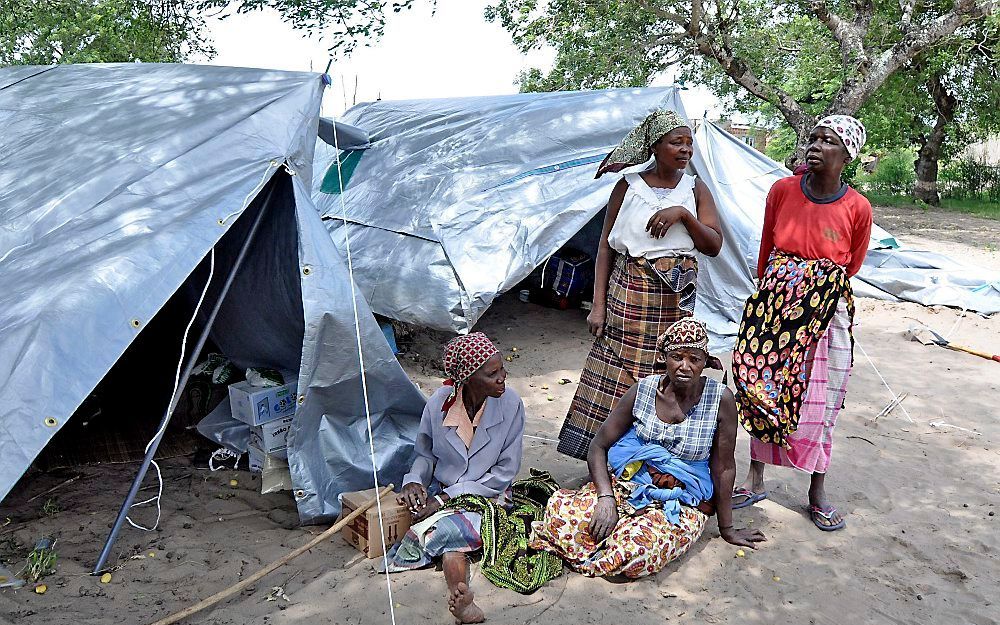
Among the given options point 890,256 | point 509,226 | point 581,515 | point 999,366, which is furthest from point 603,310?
point 890,256

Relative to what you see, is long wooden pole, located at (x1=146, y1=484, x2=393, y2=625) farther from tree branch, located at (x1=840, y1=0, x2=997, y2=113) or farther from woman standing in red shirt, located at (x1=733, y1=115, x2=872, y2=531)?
tree branch, located at (x1=840, y1=0, x2=997, y2=113)

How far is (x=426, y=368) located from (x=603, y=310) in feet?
7.67

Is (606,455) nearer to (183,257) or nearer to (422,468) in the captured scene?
(422,468)

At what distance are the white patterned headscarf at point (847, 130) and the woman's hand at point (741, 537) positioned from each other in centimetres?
147

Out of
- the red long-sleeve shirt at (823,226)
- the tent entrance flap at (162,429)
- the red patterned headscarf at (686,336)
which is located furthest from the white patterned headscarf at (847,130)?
the tent entrance flap at (162,429)

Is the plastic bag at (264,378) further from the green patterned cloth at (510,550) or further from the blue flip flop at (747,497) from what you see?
the blue flip flop at (747,497)

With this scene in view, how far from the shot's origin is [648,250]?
3.20 m

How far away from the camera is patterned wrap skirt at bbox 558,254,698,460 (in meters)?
3.22

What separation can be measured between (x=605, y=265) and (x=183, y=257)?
168 cm

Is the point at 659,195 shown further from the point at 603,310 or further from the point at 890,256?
the point at 890,256

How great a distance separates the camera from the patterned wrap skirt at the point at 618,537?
9.03 ft

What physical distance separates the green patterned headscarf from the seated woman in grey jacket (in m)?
0.96

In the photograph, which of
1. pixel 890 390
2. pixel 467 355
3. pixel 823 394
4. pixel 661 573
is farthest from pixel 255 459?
pixel 890 390

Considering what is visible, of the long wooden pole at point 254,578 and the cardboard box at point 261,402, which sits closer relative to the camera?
the long wooden pole at point 254,578
